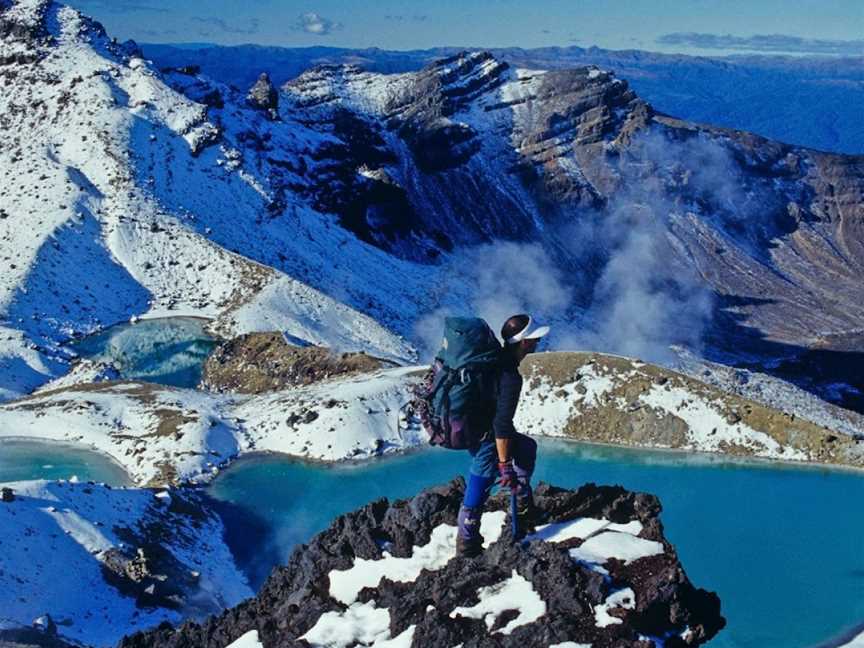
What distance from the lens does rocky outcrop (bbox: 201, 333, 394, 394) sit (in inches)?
2333

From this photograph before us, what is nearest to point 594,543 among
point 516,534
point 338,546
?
point 516,534

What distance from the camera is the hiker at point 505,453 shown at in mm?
16312

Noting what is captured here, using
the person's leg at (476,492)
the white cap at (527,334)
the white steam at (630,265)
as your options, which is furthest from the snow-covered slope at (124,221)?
the white cap at (527,334)

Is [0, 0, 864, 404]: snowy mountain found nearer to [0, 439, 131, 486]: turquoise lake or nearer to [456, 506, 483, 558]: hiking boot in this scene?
[0, 439, 131, 486]: turquoise lake

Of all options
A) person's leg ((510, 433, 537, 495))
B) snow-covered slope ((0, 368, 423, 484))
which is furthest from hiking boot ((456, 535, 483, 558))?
snow-covered slope ((0, 368, 423, 484))

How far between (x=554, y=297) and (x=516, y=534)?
351 feet

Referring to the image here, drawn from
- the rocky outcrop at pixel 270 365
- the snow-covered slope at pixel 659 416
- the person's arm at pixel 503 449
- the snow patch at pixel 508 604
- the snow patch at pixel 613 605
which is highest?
the person's arm at pixel 503 449

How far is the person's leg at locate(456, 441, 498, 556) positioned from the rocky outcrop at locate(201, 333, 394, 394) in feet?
130

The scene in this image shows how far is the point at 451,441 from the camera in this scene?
16.5 m

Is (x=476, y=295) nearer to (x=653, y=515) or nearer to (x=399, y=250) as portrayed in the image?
(x=399, y=250)

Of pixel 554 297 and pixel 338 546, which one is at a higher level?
pixel 338 546

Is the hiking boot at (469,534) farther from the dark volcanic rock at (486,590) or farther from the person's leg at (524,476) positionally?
the person's leg at (524,476)

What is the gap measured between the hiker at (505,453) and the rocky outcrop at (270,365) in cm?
3950

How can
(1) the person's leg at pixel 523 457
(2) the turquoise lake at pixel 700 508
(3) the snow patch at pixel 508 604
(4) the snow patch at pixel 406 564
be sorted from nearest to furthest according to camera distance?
(3) the snow patch at pixel 508 604
(1) the person's leg at pixel 523 457
(4) the snow patch at pixel 406 564
(2) the turquoise lake at pixel 700 508
